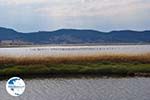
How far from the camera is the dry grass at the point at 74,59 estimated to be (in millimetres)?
30750

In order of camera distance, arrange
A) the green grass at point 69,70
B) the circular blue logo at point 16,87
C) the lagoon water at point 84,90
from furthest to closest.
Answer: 1. the green grass at point 69,70
2. the lagoon water at point 84,90
3. the circular blue logo at point 16,87

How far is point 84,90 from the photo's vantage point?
2098 centimetres

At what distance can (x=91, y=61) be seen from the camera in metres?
31.8

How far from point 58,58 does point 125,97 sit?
1420cm

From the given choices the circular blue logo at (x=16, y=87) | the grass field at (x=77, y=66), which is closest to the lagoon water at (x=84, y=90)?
the grass field at (x=77, y=66)

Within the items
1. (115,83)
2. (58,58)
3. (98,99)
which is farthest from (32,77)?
(98,99)

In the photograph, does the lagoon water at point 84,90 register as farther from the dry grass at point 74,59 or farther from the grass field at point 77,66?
the dry grass at point 74,59

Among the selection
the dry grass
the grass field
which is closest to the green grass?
the grass field

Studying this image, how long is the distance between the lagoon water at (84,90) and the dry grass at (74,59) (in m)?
5.37

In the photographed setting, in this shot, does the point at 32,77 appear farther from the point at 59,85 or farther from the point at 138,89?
the point at 138,89

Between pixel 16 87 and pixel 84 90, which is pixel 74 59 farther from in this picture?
pixel 16 87

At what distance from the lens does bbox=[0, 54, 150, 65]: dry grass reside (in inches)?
1211

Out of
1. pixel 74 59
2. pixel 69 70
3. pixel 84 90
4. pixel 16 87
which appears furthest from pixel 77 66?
pixel 16 87

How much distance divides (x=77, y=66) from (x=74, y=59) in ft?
6.92
